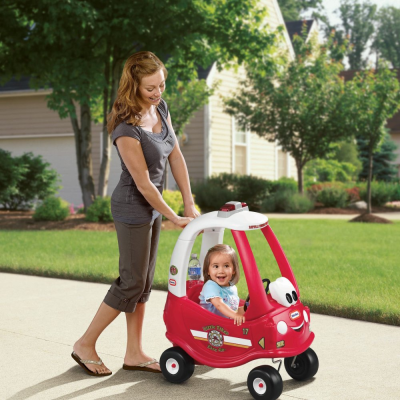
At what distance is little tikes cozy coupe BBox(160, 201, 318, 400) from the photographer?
148 inches

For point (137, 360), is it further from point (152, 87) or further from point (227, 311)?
point (152, 87)

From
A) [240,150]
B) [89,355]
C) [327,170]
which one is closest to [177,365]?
[89,355]

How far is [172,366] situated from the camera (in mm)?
4129

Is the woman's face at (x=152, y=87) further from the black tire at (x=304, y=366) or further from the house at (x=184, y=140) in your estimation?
the house at (x=184, y=140)

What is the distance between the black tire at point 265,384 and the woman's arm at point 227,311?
11.5 inches

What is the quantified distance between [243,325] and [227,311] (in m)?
0.14

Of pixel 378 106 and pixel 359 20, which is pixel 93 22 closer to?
pixel 378 106

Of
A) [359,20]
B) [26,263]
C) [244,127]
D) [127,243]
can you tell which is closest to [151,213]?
[127,243]

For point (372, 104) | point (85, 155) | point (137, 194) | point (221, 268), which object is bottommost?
point (221, 268)

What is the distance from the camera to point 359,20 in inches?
2432

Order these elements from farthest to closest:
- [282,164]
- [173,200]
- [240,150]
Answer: [282,164] < [240,150] < [173,200]

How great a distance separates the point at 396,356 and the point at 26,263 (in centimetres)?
561

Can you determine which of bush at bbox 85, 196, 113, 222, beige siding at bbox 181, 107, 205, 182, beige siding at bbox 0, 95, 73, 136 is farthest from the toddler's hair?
beige siding at bbox 0, 95, 73, 136

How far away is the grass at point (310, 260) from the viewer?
6254mm
